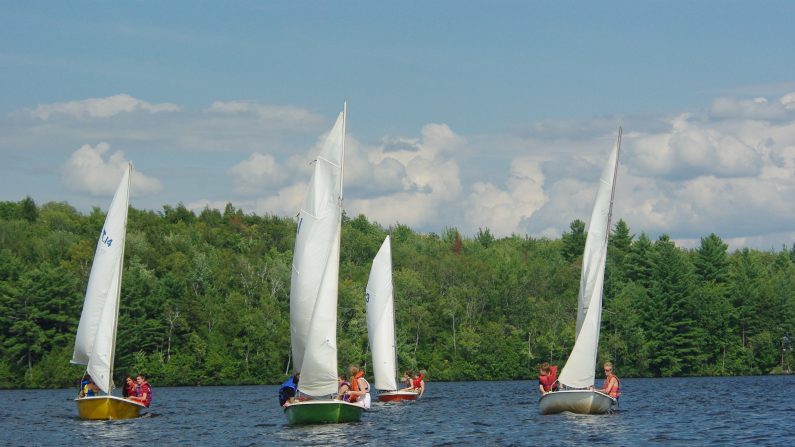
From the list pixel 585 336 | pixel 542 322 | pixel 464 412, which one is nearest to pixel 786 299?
pixel 542 322

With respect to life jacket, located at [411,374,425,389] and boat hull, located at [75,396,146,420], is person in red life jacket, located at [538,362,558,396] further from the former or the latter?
life jacket, located at [411,374,425,389]

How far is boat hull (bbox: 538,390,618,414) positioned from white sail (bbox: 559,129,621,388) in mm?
393

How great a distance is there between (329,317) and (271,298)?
68778 millimetres

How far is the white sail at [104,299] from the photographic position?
1852 inches

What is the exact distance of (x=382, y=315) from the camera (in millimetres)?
64562

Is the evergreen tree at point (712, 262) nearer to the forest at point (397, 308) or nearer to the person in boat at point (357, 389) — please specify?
the forest at point (397, 308)

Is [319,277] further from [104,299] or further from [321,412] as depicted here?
[104,299]

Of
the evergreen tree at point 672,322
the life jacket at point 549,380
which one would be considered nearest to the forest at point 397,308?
the evergreen tree at point 672,322

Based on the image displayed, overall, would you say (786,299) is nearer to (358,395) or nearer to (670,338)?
(670,338)

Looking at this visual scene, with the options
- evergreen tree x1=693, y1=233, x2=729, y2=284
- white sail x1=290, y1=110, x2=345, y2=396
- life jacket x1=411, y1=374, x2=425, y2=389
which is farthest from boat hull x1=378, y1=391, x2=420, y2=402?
evergreen tree x1=693, y1=233, x2=729, y2=284

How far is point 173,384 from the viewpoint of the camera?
100125mm

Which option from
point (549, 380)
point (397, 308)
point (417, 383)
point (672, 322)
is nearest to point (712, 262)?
point (672, 322)

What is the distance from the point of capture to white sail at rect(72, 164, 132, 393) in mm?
47031

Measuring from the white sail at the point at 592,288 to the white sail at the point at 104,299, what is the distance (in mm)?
18439
